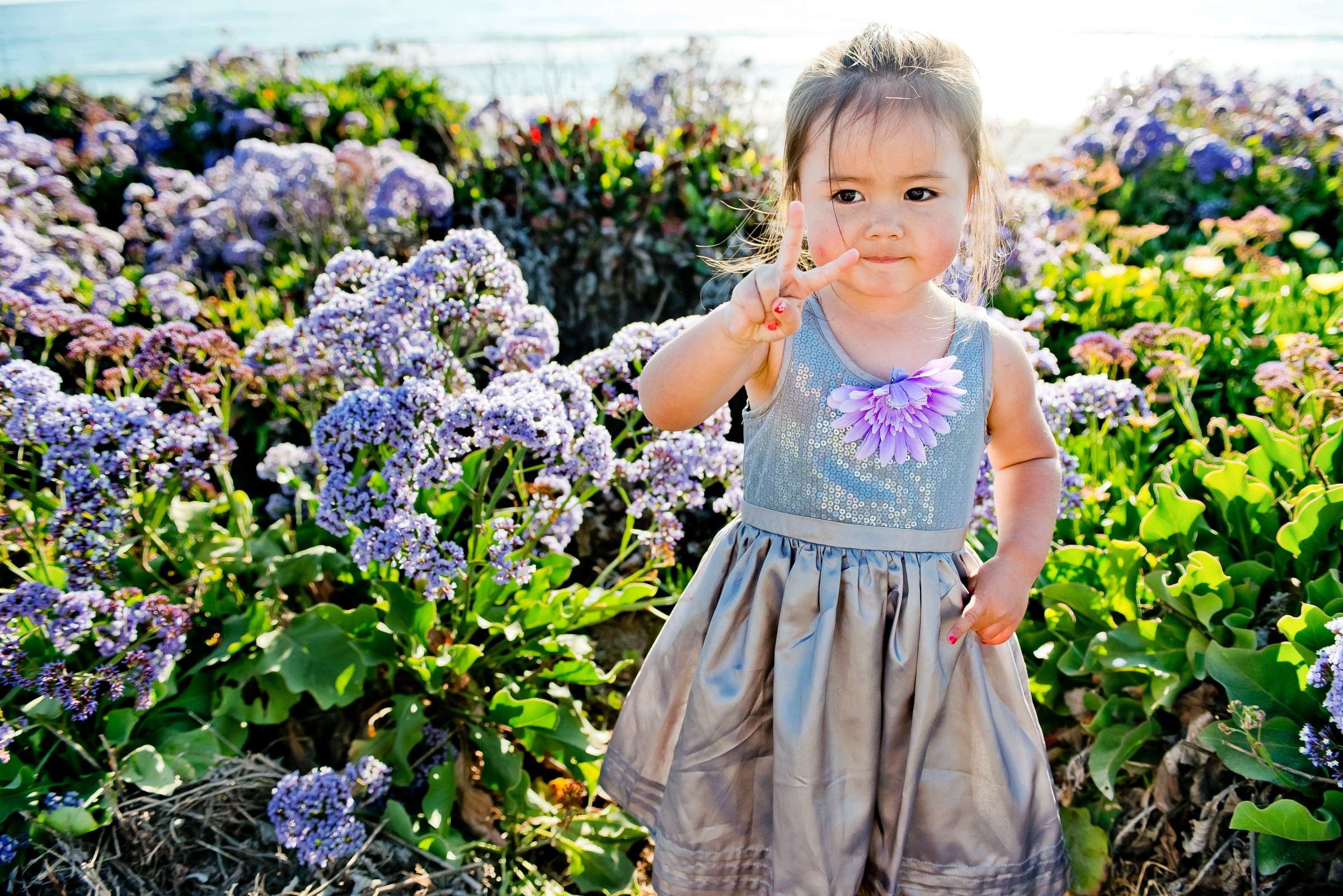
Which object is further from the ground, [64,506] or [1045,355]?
[1045,355]

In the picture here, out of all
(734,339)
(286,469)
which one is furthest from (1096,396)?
(286,469)

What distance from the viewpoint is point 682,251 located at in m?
3.95

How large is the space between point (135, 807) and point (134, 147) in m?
5.76

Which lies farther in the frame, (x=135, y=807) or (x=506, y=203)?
(x=506, y=203)

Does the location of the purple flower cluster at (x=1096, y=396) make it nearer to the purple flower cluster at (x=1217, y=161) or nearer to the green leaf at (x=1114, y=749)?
the green leaf at (x=1114, y=749)

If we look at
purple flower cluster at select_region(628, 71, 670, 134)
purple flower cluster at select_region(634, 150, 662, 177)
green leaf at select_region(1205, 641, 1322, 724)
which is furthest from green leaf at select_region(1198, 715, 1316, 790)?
purple flower cluster at select_region(628, 71, 670, 134)

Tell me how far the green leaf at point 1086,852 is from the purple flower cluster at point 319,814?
56.6 inches

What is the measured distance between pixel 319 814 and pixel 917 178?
170 cm

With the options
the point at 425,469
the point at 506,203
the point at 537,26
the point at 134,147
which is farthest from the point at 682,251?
the point at 537,26

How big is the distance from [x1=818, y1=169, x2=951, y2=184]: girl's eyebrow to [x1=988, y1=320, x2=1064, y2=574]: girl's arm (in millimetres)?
345

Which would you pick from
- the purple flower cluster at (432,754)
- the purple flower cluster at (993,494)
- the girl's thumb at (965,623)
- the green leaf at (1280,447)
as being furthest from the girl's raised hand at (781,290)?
the green leaf at (1280,447)

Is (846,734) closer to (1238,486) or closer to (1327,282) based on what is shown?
(1238,486)

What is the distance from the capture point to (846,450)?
1709 millimetres

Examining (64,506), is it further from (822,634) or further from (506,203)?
(506,203)
